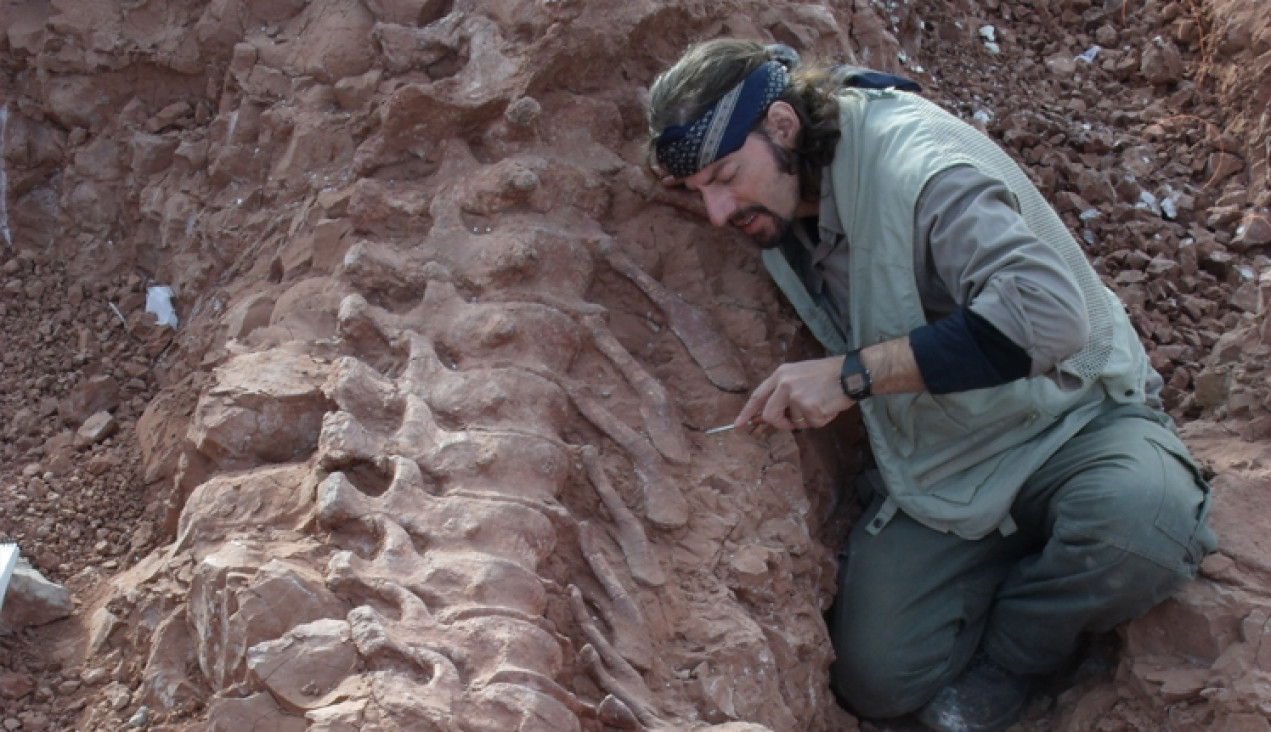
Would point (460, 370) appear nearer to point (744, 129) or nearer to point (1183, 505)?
point (744, 129)

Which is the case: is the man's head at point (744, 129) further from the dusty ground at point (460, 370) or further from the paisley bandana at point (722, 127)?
the dusty ground at point (460, 370)

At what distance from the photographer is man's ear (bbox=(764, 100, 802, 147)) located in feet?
9.82

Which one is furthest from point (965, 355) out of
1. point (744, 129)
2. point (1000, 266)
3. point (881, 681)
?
point (881, 681)

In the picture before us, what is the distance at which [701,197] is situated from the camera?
11.1 ft

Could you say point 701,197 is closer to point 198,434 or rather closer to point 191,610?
point 198,434

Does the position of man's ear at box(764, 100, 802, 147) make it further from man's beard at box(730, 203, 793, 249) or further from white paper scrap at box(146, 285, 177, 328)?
white paper scrap at box(146, 285, 177, 328)

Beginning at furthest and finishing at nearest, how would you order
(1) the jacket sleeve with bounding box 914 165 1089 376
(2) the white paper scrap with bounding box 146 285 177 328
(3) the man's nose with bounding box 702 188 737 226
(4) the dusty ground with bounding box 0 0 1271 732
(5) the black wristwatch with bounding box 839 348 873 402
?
(2) the white paper scrap with bounding box 146 285 177 328 < (3) the man's nose with bounding box 702 188 737 226 < (5) the black wristwatch with bounding box 839 348 873 402 < (1) the jacket sleeve with bounding box 914 165 1089 376 < (4) the dusty ground with bounding box 0 0 1271 732

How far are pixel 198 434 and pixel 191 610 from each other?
1.66ft

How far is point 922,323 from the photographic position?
2953 millimetres

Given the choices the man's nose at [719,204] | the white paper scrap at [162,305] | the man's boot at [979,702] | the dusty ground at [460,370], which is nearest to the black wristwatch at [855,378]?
the dusty ground at [460,370]

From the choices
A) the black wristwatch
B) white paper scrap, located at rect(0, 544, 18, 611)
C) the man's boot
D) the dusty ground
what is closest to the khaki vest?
the black wristwatch

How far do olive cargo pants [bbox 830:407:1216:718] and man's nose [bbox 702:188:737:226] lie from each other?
3.13 ft

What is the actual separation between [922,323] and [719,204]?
0.60 m

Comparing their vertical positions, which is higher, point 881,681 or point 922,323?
point 922,323
